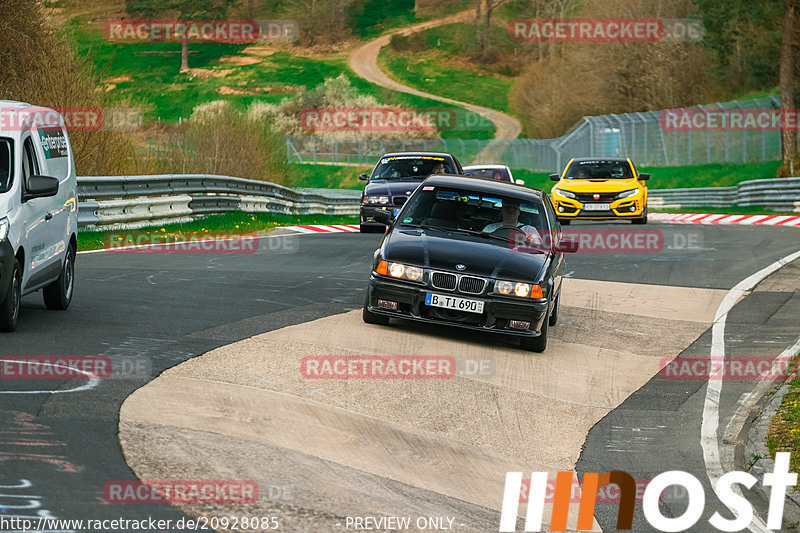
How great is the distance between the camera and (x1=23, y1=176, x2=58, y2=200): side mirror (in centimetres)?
1023

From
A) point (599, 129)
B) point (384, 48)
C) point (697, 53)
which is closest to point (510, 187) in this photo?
point (599, 129)

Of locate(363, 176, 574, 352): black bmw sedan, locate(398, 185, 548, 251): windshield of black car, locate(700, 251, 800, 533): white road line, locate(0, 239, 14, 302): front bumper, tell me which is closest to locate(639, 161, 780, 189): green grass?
locate(700, 251, 800, 533): white road line

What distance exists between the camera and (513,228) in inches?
477

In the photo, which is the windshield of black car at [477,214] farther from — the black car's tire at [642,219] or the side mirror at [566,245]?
the black car's tire at [642,219]

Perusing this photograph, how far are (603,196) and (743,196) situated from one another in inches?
539

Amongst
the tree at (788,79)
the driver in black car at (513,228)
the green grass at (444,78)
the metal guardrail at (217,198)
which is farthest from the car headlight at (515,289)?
the green grass at (444,78)

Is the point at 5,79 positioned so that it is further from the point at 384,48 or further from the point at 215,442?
the point at 384,48

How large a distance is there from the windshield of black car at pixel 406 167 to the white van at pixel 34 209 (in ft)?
45.8

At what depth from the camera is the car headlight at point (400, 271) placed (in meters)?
11.1

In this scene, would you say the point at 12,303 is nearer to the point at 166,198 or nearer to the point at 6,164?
the point at 6,164

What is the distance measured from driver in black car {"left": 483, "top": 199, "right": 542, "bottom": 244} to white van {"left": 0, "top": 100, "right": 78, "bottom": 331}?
4.16 metres

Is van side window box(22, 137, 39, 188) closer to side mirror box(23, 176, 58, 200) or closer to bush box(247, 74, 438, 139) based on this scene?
side mirror box(23, 176, 58, 200)

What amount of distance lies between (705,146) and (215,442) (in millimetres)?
47078

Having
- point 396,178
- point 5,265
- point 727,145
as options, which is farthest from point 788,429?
point 727,145
